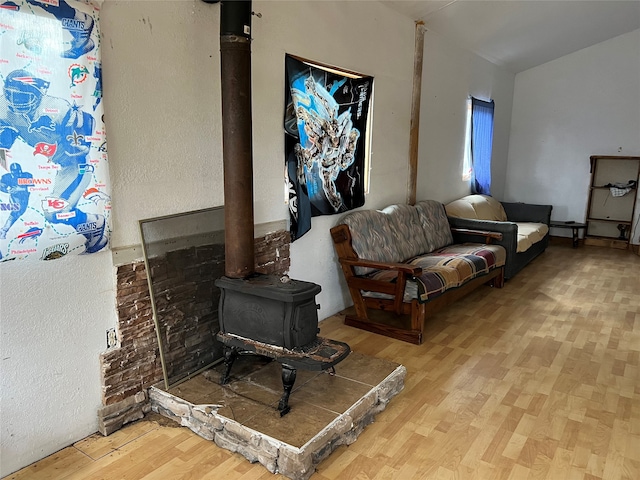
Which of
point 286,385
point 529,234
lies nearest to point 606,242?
point 529,234

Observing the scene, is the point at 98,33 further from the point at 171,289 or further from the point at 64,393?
the point at 64,393

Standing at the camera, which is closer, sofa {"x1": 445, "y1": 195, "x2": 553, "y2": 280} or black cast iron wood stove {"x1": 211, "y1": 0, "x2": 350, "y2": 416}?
black cast iron wood stove {"x1": 211, "y1": 0, "x2": 350, "y2": 416}

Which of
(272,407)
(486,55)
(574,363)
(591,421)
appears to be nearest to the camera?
(272,407)

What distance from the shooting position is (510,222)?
18.1ft

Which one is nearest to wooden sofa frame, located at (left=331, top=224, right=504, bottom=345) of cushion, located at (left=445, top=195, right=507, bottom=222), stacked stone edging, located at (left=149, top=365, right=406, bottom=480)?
stacked stone edging, located at (left=149, top=365, right=406, bottom=480)

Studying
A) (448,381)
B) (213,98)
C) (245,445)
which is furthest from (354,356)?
(213,98)

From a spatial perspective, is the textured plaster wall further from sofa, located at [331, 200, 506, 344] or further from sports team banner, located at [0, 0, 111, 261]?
sofa, located at [331, 200, 506, 344]

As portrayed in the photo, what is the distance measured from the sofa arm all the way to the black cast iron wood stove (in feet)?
17.1

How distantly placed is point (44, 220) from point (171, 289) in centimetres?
72

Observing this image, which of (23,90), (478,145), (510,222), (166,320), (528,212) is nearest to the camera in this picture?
(23,90)

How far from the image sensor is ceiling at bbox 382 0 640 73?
4.44 m

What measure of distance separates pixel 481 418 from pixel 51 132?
2.44 meters

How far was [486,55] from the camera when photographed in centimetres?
609

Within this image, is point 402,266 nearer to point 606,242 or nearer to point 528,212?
point 528,212
